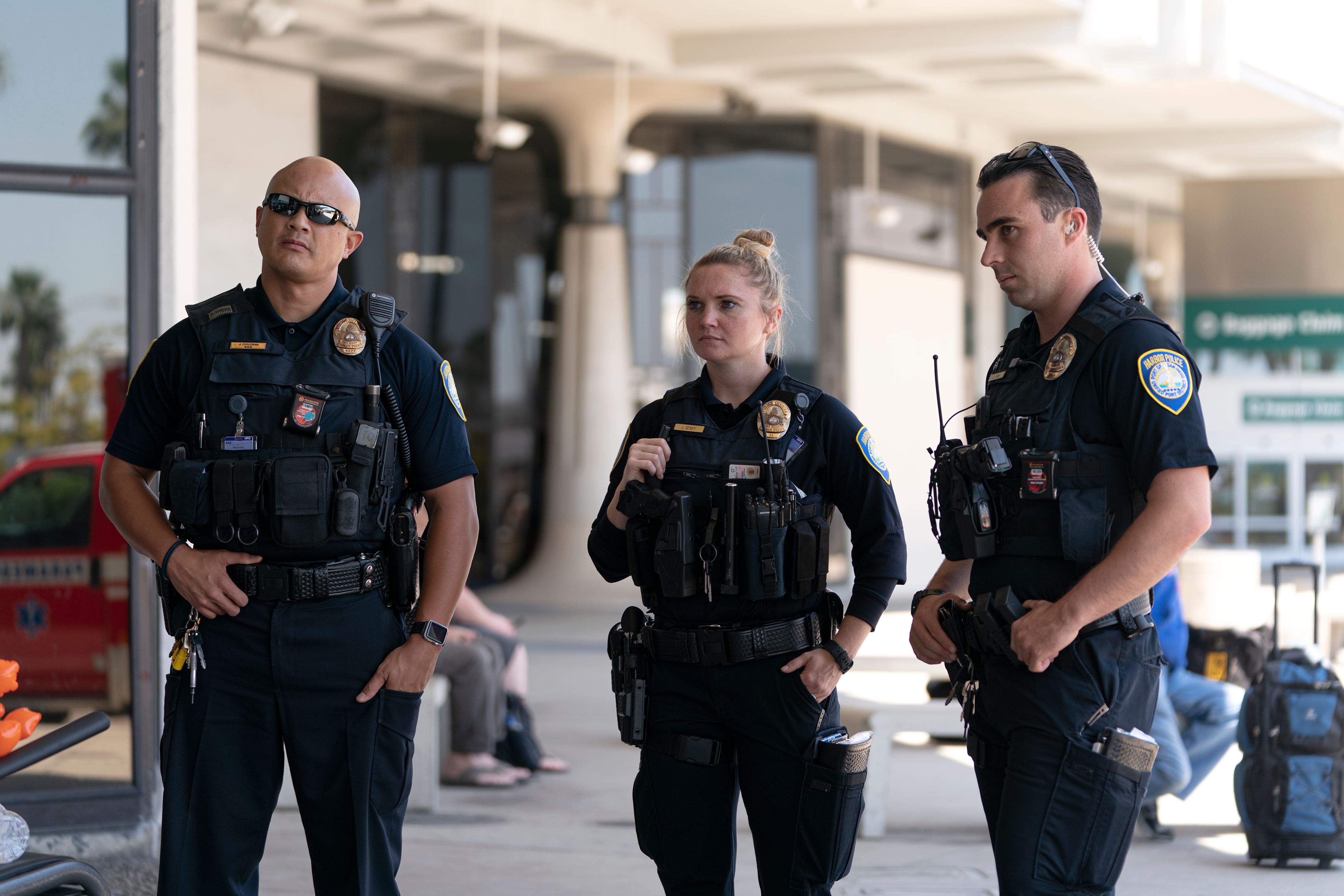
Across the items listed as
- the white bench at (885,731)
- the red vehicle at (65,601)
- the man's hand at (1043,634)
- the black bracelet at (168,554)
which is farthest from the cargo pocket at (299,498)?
the white bench at (885,731)

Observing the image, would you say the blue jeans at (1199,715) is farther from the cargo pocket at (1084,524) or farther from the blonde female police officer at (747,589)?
the cargo pocket at (1084,524)

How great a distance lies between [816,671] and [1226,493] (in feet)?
50.7

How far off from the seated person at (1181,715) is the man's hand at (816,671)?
99.3 inches

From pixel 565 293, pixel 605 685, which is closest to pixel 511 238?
pixel 565 293

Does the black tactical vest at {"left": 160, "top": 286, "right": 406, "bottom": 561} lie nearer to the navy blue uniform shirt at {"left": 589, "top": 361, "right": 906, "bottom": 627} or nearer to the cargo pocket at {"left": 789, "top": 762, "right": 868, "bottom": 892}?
the navy blue uniform shirt at {"left": 589, "top": 361, "right": 906, "bottom": 627}

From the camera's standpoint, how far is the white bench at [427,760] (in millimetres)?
5301

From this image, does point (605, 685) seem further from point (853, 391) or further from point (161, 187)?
point (853, 391)

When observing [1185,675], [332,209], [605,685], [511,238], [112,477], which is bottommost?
[605,685]

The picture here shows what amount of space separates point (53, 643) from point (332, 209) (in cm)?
294

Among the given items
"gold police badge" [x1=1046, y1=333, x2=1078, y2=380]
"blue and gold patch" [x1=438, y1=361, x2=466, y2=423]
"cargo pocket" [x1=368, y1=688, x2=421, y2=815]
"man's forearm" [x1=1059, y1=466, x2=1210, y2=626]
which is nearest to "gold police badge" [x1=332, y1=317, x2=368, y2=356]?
"blue and gold patch" [x1=438, y1=361, x2=466, y2=423]

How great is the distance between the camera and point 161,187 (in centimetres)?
473

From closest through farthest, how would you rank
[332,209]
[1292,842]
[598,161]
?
[332,209] < [1292,842] < [598,161]

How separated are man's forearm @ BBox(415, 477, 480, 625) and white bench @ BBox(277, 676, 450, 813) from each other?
98.0 inches

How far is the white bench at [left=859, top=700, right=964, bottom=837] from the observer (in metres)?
5.04
